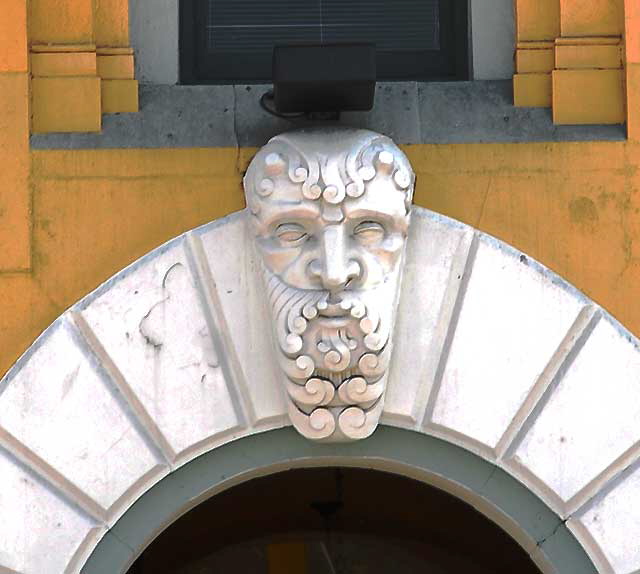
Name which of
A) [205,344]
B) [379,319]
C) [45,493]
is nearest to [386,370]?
[379,319]

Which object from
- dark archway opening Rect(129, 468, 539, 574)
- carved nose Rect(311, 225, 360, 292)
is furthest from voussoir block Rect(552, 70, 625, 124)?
dark archway opening Rect(129, 468, 539, 574)

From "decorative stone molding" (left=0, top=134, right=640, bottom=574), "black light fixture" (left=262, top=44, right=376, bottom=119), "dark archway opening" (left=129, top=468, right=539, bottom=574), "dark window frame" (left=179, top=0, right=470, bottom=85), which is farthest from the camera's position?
"dark archway opening" (left=129, top=468, right=539, bottom=574)

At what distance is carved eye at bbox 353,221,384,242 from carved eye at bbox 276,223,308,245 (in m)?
0.21

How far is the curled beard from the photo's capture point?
296 inches

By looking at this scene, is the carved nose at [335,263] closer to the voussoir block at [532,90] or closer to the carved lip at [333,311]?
the carved lip at [333,311]

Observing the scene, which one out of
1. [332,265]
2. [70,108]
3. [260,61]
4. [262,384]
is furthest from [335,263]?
[70,108]

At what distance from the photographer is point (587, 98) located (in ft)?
Answer: 26.4

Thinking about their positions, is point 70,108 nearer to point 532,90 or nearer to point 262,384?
point 262,384

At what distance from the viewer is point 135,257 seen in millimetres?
7867

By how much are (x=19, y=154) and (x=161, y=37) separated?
85 centimetres

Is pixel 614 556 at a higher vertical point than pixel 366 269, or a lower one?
lower

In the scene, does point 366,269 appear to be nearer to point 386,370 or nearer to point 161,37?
point 386,370

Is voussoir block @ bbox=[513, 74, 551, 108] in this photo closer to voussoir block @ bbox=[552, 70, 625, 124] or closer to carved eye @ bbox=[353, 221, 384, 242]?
voussoir block @ bbox=[552, 70, 625, 124]

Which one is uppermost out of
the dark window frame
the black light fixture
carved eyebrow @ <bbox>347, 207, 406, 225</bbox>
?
the dark window frame
